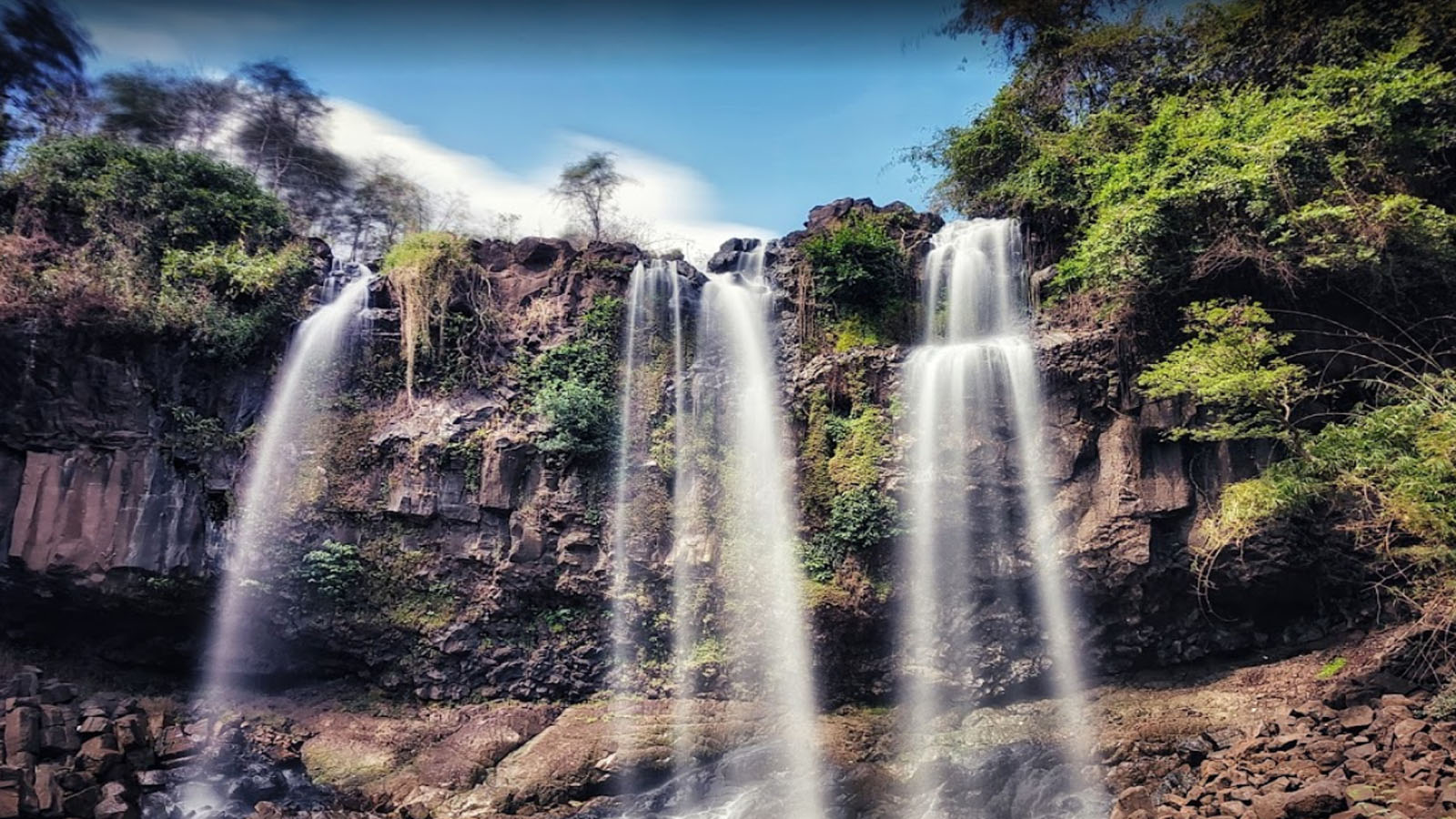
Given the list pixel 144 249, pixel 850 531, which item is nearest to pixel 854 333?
pixel 850 531

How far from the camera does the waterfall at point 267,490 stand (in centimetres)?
1482

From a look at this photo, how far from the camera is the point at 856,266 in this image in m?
16.7

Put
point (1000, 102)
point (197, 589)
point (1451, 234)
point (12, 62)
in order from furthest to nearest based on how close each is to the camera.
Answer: point (12, 62)
point (1000, 102)
point (197, 589)
point (1451, 234)

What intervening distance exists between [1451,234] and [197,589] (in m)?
22.6

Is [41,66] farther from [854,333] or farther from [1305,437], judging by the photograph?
[1305,437]

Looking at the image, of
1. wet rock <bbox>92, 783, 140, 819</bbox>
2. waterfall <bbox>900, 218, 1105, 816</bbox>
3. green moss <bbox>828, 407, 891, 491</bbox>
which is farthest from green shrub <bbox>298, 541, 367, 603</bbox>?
waterfall <bbox>900, 218, 1105, 816</bbox>

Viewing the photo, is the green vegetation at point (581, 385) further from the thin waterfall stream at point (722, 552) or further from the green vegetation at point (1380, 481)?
the green vegetation at point (1380, 481)

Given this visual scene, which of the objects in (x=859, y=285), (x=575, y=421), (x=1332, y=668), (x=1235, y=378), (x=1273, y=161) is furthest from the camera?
(x=859, y=285)

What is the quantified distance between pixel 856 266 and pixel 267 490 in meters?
13.1

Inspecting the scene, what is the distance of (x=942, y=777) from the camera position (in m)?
12.5

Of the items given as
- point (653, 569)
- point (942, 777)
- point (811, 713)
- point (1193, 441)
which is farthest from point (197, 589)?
point (1193, 441)

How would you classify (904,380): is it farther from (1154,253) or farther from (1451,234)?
(1451,234)

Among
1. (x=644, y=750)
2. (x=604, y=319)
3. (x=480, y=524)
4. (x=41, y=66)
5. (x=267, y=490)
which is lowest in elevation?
(x=644, y=750)

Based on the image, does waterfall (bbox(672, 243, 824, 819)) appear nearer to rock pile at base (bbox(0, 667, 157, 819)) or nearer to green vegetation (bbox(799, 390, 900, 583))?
green vegetation (bbox(799, 390, 900, 583))
